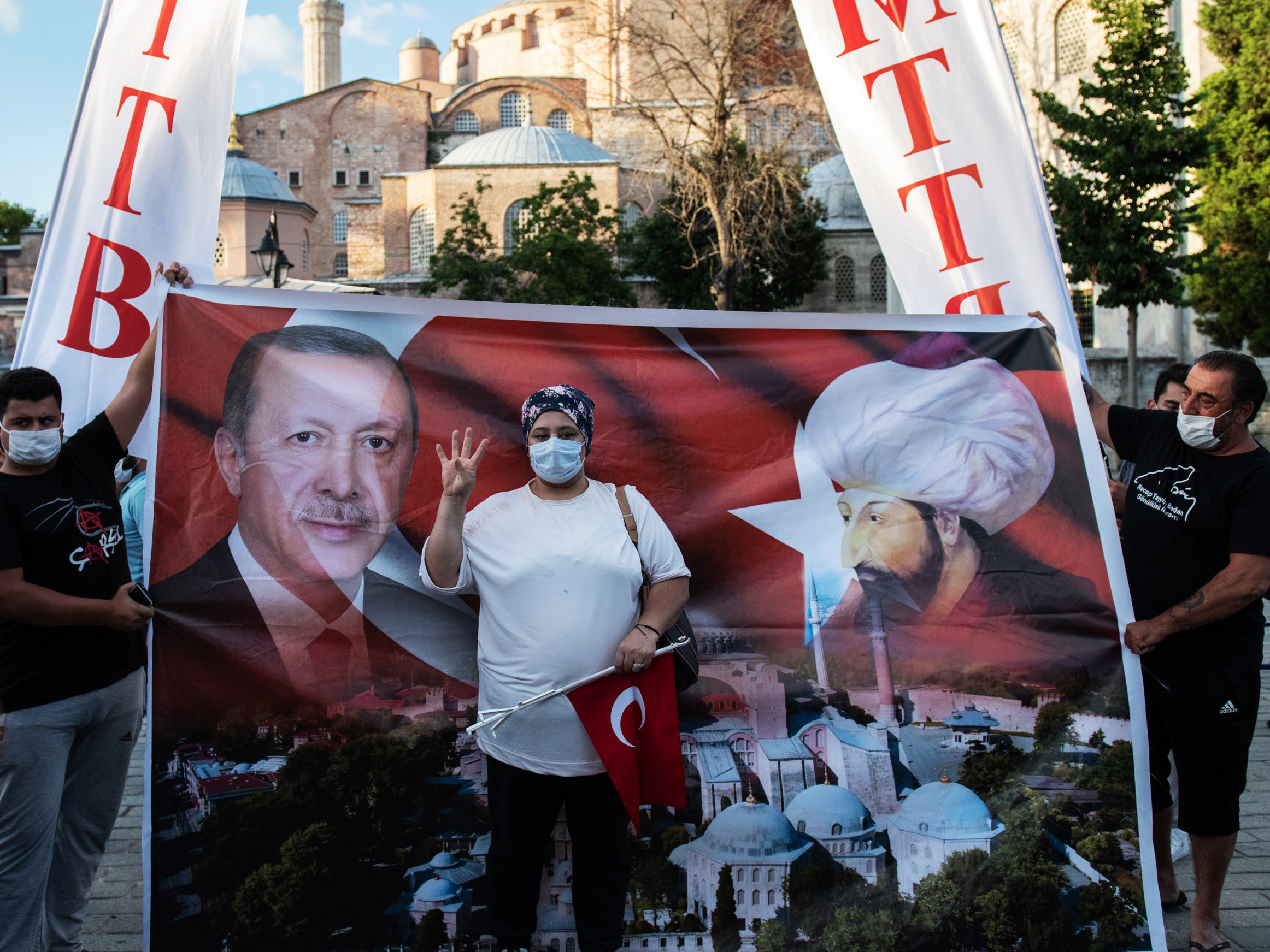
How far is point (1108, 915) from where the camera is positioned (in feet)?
11.3

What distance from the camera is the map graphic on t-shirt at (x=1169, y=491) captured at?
353cm

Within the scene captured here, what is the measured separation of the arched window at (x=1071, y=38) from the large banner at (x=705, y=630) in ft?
120

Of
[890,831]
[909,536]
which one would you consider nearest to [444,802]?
[890,831]

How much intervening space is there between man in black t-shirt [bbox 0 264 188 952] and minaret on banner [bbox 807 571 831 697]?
2161 millimetres

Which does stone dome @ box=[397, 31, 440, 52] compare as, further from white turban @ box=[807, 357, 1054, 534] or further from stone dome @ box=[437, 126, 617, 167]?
white turban @ box=[807, 357, 1054, 534]

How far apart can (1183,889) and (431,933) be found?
2.90 m

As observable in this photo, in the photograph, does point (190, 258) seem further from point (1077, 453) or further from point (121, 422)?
point (1077, 453)

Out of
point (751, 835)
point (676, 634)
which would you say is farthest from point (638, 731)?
point (751, 835)

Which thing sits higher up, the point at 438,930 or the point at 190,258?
the point at 190,258

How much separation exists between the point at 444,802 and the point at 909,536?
1.83 meters

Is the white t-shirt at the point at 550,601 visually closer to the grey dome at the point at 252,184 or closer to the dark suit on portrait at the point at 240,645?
the dark suit on portrait at the point at 240,645

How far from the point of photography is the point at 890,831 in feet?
11.4

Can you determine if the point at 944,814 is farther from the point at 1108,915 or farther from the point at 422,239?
the point at 422,239

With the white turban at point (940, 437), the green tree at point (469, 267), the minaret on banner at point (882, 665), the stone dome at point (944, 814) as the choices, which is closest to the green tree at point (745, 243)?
the green tree at point (469, 267)
